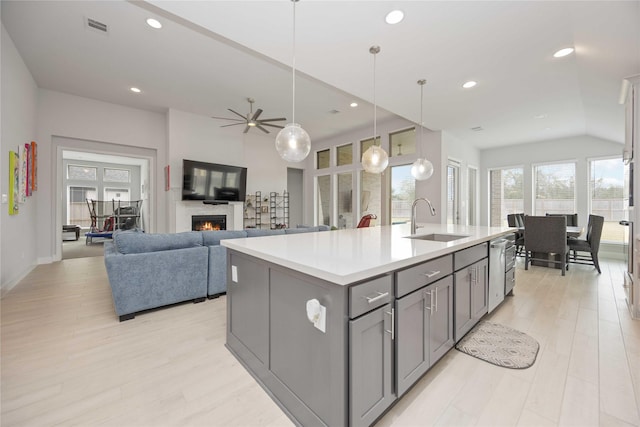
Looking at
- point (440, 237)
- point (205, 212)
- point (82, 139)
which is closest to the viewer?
point (440, 237)

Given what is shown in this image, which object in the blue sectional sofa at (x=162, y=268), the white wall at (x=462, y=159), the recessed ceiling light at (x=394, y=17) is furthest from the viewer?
the white wall at (x=462, y=159)

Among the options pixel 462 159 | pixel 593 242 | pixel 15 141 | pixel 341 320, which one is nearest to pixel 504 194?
pixel 462 159

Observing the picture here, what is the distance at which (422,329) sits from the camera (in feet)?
5.37

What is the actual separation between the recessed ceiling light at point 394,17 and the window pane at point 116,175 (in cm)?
1169

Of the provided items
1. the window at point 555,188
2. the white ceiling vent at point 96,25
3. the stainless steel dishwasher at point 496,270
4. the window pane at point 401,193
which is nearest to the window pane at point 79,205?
the white ceiling vent at point 96,25

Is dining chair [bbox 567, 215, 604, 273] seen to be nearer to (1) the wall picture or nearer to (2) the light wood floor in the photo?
(2) the light wood floor

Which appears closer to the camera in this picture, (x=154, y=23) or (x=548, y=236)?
(x=154, y=23)

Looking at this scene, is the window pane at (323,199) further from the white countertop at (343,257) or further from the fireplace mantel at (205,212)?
the white countertop at (343,257)

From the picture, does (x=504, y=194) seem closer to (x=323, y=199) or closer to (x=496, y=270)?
(x=323, y=199)

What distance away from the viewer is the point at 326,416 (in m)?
1.26

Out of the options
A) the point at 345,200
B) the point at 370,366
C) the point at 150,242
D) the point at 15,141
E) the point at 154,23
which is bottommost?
the point at 370,366

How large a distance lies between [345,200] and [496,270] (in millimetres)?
5702

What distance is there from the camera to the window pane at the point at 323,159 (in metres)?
8.77

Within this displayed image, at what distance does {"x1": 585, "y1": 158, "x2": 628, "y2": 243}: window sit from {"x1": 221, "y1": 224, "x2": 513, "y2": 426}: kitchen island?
22.0ft
